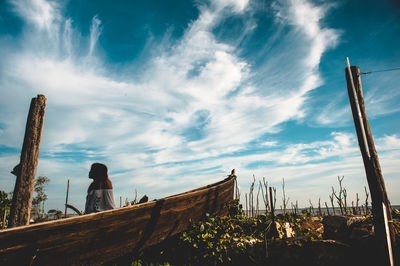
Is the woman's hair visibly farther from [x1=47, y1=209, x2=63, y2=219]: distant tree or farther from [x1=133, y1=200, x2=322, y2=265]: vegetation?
[x1=47, y1=209, x2=63, y2=219]: distant tree

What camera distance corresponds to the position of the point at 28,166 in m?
3.87

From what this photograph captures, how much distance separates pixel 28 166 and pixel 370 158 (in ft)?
19.6

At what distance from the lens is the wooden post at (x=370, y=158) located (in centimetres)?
347

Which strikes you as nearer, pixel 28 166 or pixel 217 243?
pixel 28 166

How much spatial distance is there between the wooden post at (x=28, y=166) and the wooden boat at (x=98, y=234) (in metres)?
1.27

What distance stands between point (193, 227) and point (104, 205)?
1.98 metres

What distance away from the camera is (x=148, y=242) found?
4117 mm

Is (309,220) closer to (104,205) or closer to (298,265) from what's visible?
(298,265)

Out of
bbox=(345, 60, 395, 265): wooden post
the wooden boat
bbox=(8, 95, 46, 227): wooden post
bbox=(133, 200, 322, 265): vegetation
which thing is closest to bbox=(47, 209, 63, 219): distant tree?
bbox=(8, 95, 46, 227): wooden post

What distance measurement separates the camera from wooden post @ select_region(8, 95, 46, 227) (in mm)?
3697

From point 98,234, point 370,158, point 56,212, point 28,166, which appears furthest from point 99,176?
point 370,158

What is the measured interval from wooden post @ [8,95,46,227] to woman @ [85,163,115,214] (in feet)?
3.30

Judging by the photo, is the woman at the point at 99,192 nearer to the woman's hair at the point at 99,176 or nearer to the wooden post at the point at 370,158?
the woman's hair at the point at 99,176

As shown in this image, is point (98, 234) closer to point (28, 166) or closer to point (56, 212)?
point (28, 166)
